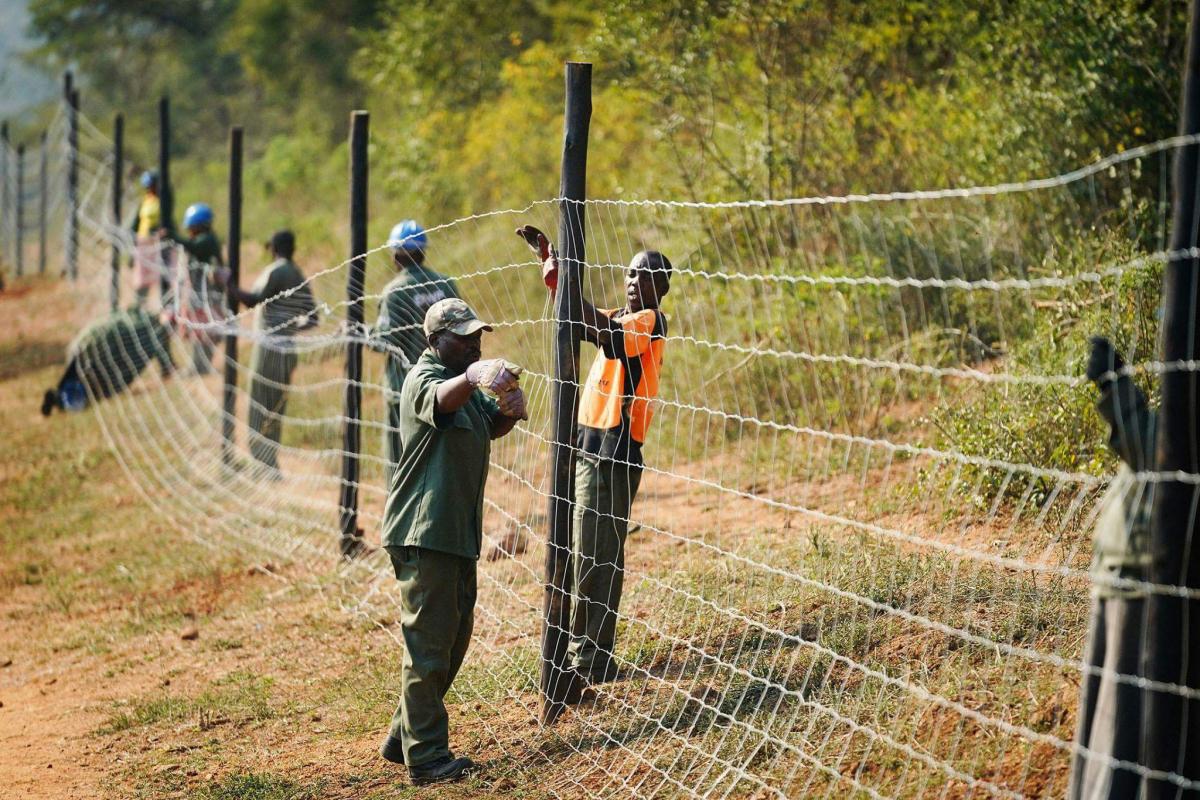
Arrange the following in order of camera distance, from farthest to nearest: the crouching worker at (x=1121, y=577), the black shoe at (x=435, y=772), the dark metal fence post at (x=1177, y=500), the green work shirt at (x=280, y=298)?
1. the green work shirt at (x=280, y=298)
2. the black shoe at (x=435, y=772)
3. the crouching worker at (x=1121, y=577)
4. the dark metal fence post at (x=1177, y=500)

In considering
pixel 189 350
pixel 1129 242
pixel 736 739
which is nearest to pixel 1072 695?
pixel 736 739

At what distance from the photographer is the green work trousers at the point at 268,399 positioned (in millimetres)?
10562

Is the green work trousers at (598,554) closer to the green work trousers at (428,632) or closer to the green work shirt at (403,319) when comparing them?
the green work trousers at (428,632)

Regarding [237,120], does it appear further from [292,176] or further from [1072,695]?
[1072,695]

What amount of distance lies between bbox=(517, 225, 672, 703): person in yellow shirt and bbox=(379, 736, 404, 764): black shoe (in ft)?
2.28

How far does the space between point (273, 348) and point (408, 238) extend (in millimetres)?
2731

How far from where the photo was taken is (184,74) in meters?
37.4

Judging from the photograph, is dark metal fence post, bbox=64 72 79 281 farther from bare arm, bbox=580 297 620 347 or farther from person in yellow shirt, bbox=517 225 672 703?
bare arm, bbox=580 297 620 347

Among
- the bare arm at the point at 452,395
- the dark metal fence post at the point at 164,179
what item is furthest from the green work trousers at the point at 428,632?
the dark metal fence post at the point at 164,179


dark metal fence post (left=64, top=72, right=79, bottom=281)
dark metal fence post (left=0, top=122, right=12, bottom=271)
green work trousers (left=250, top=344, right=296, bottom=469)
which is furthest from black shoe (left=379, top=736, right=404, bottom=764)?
dark metal fence post (left=0, top=122, right=12, bottom=271)

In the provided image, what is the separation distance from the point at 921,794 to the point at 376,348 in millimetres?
4654

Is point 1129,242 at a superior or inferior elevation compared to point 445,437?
superior

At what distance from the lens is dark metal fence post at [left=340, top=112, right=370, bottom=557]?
831 cm

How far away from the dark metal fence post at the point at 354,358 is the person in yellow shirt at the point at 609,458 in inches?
112
